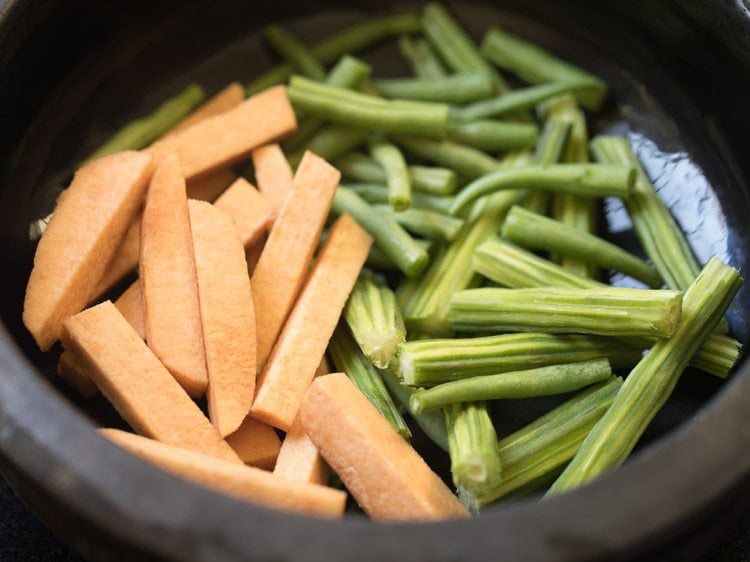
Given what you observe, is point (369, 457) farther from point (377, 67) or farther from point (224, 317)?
point (377, 67)

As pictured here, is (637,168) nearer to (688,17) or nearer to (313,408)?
(688,17)

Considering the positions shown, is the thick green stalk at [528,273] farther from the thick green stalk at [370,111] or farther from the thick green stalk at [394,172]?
the thick green stalk at [370,111]

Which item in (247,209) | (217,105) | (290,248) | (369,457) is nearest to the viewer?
(369,457)

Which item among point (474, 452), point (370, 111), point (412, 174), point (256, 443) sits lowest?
point (256, 443)

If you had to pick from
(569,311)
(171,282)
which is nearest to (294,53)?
(171,282)

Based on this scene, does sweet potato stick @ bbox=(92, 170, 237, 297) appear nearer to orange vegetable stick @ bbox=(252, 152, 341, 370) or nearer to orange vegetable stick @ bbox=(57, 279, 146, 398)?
orange vegetable stick @ bbox=(57, 279, 146, 398)
